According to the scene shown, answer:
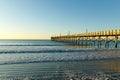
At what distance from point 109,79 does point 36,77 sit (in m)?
2.97

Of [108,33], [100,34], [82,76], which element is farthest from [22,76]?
[100,34]

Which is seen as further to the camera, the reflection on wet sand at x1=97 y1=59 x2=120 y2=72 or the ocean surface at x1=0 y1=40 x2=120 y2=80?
the reflection on wet sand at x1=97 y1=59 x2=120 y2=72

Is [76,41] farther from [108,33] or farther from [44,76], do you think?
[44,76]

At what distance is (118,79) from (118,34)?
87.9 feet

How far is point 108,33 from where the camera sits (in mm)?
38375

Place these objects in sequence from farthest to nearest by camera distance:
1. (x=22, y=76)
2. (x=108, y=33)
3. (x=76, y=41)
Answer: (x=76, y=41)
(x=108, y=33)
(x=22, y=76)

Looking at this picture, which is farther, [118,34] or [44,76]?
[118,34]

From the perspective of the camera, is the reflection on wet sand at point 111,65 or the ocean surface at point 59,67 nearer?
the ocean surface at point 59,67

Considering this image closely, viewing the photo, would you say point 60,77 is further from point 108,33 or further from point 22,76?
point 108,33

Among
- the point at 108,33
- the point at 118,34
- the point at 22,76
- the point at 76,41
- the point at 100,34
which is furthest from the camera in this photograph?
the point at 76,41

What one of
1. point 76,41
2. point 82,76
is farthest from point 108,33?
point 82,76

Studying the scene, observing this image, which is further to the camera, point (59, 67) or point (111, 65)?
point (111, 65)

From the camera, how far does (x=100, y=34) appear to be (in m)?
41.4

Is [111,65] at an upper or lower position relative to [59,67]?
lower
